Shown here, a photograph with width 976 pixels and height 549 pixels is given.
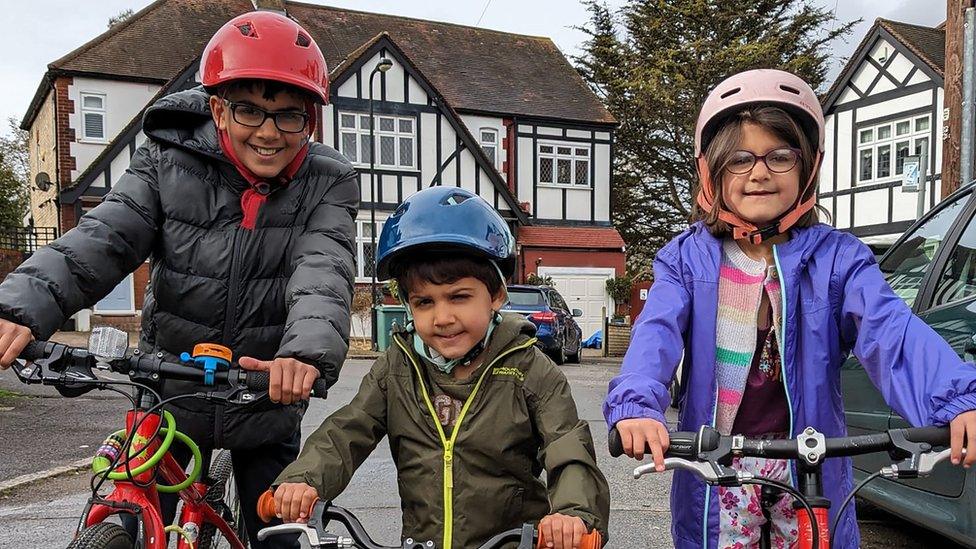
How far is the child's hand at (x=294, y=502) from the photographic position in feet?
6.47

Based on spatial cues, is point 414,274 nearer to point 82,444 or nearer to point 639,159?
point 82,444

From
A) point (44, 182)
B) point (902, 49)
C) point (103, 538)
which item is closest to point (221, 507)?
point (103, 538)

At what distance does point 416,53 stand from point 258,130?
1018 inches

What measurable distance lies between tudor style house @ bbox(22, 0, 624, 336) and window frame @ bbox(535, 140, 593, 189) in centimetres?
4

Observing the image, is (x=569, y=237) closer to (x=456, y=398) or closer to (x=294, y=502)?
(x=456, y=398)

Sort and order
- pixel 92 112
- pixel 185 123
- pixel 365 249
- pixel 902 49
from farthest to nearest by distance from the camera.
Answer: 1. pixel 365 249
2. pixel 902 49
3. pixel 92 112
4. pixel 185 123

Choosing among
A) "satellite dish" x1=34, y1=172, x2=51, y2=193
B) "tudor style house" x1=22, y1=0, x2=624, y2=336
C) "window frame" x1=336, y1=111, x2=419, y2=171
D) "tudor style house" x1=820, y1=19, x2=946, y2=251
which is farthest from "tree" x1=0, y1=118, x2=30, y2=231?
"tudor style house" x1=820, y1=19, x2=946, y2=251

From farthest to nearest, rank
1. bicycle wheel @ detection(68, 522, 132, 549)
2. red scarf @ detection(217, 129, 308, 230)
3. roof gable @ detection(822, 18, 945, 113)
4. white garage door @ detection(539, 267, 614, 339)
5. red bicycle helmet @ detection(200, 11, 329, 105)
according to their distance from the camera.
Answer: white garage door @ detection(539, 267, 614, 339) < roof gable @ detection(822, 18, 945, 113) < red scarf @ detection(217, 129, 308, 230) < red bicycle helmet @ detection(200, 11, 329, 105) < bicycle wheel @ detection(68, 522, 132, 549)

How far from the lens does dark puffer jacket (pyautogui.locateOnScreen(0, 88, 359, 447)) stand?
8.16 ft

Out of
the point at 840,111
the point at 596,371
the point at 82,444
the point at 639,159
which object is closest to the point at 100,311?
the point at 596,371

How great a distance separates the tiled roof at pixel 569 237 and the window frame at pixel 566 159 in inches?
62.9

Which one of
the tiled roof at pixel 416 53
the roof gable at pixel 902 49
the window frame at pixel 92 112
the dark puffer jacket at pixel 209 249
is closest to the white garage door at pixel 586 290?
the tiled roof at pixel 416 53

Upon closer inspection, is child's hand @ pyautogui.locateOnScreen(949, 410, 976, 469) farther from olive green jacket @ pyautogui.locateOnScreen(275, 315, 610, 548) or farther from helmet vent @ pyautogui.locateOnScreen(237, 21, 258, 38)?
helmet vent @ pyautogui.locateOnScreen(237, 21, 258, 38)

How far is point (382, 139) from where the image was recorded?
79.2ft
